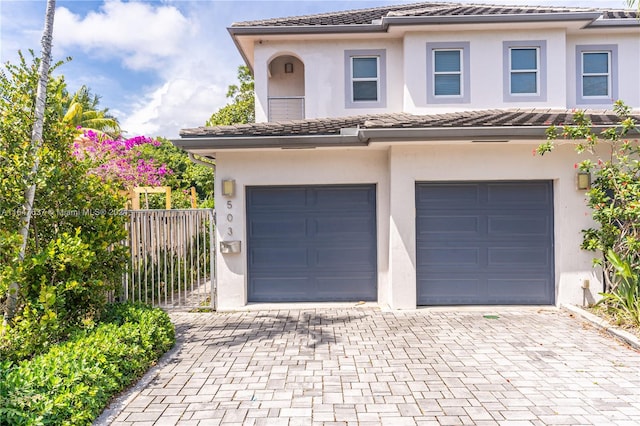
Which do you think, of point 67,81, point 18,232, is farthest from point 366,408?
point 67,81

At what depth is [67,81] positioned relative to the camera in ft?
18.0

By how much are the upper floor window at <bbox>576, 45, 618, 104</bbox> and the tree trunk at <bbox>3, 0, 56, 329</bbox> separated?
38.6 ft

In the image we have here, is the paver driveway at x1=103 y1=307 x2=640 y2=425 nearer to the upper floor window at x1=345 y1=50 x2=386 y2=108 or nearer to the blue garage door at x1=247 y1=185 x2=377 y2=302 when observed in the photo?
the blue garage door at x1=247 y1=185 x2=377 y2=302

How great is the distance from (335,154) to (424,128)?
2.01 m

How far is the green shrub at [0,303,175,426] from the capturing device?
3227 millimetres

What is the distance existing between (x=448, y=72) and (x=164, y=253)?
27.1 ft

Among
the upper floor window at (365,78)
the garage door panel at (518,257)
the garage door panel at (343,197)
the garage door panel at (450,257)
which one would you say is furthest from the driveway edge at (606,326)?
the upper floor window at (365,78)

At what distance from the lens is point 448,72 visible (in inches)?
391

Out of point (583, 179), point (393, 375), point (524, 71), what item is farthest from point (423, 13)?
point (393, 375)

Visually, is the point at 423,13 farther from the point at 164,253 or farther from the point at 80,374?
the point at 80,374

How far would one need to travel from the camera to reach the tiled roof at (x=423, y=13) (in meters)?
10.2

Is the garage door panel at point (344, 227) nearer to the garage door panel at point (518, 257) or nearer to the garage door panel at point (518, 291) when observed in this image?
the garage door panel at point (518, 257)

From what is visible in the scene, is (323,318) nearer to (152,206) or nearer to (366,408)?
(366,408)

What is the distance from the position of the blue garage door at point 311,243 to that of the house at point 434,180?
0.02 m
